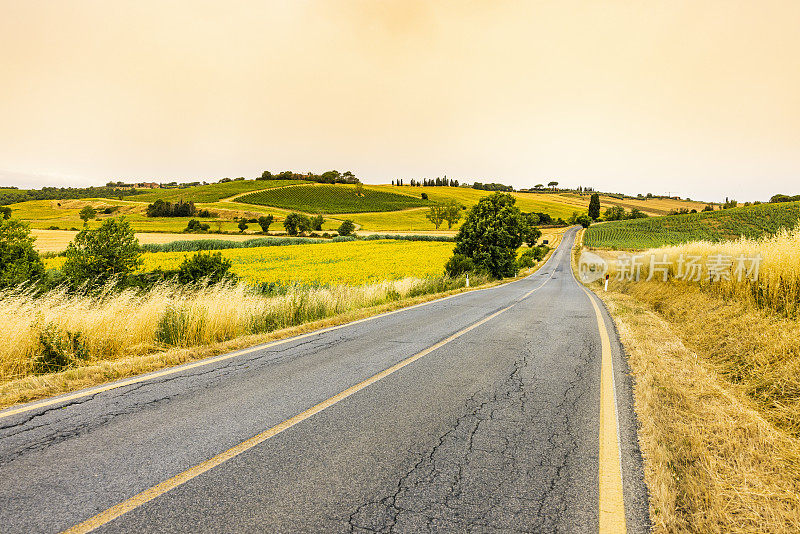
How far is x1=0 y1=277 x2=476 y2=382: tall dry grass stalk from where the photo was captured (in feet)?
18.1

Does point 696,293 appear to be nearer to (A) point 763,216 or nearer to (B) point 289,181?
(A) point 763,216

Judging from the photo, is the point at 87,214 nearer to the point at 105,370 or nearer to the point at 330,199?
the point at 330,199

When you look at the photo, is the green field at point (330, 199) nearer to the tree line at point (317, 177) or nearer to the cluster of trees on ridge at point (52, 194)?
the tree line at point (317, 177)

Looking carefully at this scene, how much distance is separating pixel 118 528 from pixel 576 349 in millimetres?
6855

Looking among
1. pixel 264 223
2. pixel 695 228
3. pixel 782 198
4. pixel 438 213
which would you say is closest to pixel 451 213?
pixel 438 213

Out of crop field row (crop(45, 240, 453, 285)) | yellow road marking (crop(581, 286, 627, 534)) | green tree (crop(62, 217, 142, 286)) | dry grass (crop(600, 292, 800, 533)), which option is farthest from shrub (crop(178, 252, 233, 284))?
dry grass (crop(600, 292, 800, 533))

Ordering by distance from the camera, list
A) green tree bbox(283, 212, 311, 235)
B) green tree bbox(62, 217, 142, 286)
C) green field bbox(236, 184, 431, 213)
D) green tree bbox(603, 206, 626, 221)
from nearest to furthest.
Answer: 1. green tree bbox(62, 217, 142, 286)
2. green tree bbox(283, 212, 311, 235)
3. green field bbox(236, 184, 431, 213)
4. green tree bbox(603, 206, 626, 221)

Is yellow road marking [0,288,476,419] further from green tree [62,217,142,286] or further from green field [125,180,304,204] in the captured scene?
green field [125,180,304,204]

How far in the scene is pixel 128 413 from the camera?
3953mm

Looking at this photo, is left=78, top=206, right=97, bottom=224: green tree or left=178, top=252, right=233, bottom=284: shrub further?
left=78, top=206, right=97, bottom=224: green tree

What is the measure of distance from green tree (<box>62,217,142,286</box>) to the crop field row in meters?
12.3

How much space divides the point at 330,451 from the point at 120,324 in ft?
18.0

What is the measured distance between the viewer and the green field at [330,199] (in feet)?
365

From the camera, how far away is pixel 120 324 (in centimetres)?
661
